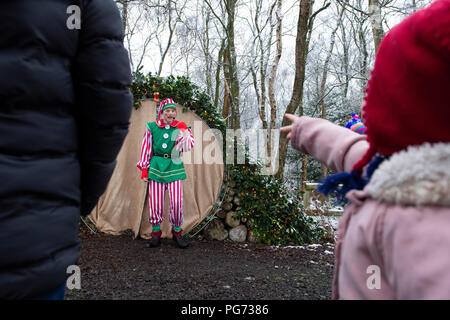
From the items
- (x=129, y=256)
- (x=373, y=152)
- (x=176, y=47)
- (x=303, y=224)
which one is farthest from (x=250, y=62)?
(x=373, y=152)

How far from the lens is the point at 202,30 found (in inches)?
714

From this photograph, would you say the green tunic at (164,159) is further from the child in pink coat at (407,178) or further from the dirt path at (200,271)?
the child in pink coat at (407,178)

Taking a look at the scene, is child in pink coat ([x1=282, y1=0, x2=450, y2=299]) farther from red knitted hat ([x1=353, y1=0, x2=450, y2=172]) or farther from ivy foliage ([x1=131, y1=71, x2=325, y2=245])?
ivy foliage ([x1=131, y1=71, x2=325, y2=245])

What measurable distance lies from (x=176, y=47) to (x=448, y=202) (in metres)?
20.8

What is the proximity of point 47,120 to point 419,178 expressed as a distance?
3.71 feet

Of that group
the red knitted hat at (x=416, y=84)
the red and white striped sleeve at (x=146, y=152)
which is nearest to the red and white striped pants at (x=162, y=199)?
the red and white striped sleeve at (x=146, y=152)

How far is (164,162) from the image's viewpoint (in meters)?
4.69

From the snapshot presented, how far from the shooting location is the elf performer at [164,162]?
4.70 meters

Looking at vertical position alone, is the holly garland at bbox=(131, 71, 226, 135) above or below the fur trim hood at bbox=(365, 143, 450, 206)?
above

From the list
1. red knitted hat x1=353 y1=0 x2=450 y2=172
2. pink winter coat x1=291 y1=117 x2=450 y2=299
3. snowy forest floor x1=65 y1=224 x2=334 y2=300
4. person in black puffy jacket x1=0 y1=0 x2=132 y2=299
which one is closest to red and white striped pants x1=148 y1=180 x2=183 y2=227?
snowy forest floor x1=65 y1=224 x2=334 y2=300

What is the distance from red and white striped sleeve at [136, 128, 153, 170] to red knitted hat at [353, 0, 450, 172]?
13.5 ft

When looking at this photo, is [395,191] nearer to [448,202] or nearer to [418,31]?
[448,202]

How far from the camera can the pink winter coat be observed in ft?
2.36

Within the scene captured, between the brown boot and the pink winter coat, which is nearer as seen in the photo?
the pink winter coat
